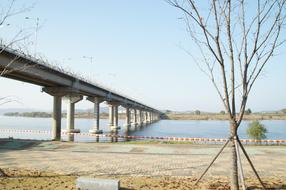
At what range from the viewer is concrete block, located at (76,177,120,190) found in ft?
30.7

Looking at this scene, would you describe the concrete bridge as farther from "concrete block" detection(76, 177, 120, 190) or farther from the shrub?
the shrub

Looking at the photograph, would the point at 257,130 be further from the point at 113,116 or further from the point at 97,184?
the point at 113,116

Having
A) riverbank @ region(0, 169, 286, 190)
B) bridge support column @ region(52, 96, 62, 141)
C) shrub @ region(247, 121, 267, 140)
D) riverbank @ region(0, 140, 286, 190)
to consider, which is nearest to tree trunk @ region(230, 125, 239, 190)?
riverbank @ region(0, 169, 286, 190)

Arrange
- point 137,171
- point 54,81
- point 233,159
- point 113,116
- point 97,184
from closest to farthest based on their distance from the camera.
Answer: point 97,184, point 233,159, point 137,171, point 54,81, point 113,116

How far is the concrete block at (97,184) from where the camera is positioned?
9.34m

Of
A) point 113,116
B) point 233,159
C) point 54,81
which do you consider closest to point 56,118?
point 54,81

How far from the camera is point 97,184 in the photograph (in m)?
9.50

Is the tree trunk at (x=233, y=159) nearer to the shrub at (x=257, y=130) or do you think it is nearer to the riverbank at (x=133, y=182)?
the riverbank at (x=133, y=182)

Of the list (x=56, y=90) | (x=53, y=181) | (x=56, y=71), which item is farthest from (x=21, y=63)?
(x=53, y=181)

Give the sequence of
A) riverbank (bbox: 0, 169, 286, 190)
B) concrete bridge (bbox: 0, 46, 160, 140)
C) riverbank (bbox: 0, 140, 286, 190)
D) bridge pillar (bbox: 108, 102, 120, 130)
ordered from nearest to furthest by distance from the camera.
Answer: riverbank (bbox: 0, 169, 286, 190), riverbank (bbox: 0, 140, 286, 190), concrete bridge (bbox: 0, 46, 160, 140), bridge pillar (bbox: 108, 102, 120, 130)

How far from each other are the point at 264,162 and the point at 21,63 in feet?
83.2

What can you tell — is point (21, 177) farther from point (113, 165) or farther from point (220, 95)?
point (220, 95)

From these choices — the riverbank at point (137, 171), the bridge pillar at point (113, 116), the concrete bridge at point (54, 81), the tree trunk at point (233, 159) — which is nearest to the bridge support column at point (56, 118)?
the concrete bridge at point (54, 81)

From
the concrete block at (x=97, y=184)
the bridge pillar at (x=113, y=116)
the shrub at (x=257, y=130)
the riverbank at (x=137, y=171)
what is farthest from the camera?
the bridge pillar at (x=113, y=116)
